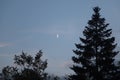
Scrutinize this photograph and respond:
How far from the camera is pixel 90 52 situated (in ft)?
129

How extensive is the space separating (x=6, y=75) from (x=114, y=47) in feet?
178

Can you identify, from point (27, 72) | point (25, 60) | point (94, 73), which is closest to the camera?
point (94, 73)

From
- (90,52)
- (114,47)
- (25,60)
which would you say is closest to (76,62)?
(90,52)

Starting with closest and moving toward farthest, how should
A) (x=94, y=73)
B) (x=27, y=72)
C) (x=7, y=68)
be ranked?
(x=94, y=73), (x=27, y=72), (x=7, y=68)

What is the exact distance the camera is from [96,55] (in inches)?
1559

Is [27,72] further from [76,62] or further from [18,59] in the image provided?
[76,62]

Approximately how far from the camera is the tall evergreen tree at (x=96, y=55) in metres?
38.8

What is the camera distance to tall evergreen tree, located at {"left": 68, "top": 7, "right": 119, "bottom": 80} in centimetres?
3881

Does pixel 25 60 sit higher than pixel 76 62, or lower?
higher

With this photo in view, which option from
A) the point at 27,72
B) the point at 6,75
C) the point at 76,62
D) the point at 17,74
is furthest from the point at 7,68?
the point at 76,62

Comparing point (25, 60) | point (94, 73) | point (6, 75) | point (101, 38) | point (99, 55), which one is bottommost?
point (94, 73)

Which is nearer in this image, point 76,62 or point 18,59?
point 76,62

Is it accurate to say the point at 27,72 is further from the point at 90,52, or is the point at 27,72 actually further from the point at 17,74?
the point at 90,52

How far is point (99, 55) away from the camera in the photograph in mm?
39281
